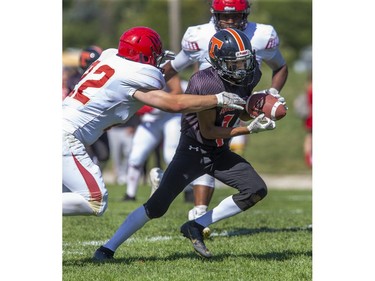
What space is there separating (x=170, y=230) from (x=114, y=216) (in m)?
1.19

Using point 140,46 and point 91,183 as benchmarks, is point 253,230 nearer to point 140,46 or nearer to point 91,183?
point 91,183

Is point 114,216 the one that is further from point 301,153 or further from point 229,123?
point 301,153

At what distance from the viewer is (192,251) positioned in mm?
5906

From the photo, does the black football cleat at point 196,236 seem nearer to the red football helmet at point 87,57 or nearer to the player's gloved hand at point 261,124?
the player's gloved hand at point 261,124

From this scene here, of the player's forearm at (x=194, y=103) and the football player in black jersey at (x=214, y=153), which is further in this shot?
the football player in black jersey at (x=214, y=153)

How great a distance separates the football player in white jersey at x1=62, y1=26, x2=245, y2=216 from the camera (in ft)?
16.8

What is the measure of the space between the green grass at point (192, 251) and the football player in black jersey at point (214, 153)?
22cm

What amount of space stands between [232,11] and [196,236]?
185cm

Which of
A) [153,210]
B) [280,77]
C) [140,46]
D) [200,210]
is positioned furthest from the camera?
[280,77]

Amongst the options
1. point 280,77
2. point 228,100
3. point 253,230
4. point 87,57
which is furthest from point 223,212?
point 87,57

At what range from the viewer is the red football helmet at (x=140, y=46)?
5195mm

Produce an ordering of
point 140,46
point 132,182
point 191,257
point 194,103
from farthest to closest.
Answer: point 132,182 < point 191,257 < point 140,46 < point 194,103

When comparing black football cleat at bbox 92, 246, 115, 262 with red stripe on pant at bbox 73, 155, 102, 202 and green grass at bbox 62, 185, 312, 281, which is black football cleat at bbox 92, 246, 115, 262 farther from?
red stripe on pant at bbox 73, 155, 102, 202

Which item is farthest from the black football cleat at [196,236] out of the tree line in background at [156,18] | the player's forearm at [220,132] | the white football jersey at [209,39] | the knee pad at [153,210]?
the tree line in background at [156,18]
